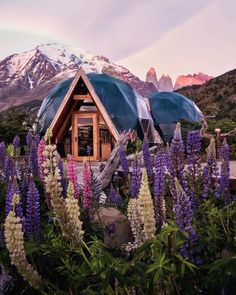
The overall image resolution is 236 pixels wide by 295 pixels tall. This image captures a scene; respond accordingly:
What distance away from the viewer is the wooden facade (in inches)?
885

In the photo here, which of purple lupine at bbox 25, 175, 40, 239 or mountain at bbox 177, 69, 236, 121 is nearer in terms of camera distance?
purple lupine at bbox 25, 175, 40, 239

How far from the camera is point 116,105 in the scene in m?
22.8

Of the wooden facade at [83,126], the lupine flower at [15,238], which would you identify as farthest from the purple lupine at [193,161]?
the wooden facade at [83,126]

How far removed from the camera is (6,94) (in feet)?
581

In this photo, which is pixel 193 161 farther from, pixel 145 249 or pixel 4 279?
pixel 4 279

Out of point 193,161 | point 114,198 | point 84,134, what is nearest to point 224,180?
point 193,161

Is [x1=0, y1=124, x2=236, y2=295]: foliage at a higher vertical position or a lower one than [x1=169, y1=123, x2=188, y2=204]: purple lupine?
lower

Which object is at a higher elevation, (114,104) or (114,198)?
(114,104)

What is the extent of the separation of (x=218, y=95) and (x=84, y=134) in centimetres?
3836

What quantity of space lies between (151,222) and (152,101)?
81.3ft

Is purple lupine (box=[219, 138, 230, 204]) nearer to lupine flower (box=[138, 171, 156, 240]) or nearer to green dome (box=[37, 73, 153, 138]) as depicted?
lupine flower (box=[138, 171, 156, 240])

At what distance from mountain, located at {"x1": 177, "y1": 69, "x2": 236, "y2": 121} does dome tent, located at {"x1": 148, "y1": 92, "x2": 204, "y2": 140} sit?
16433 mm

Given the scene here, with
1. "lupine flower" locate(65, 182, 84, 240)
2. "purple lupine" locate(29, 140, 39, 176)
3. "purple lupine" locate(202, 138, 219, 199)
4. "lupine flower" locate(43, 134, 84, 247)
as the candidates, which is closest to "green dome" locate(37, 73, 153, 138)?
"purple lupine" locate(29, 140, 39, 176)

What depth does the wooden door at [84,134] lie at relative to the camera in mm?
22625
